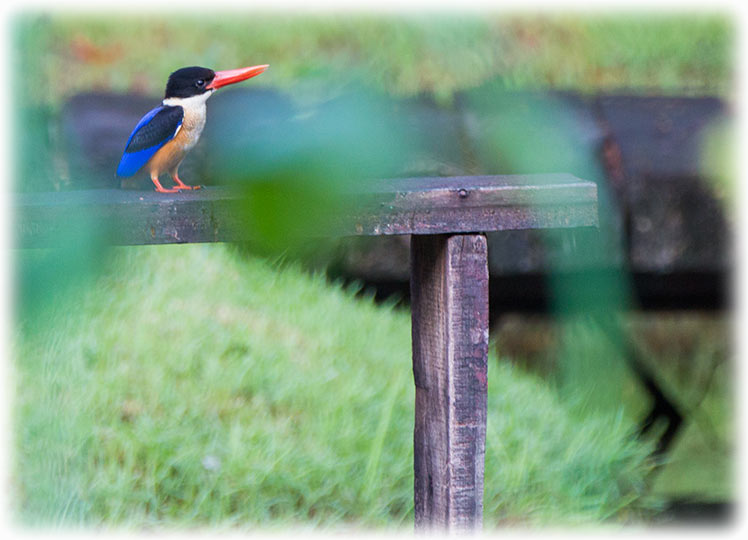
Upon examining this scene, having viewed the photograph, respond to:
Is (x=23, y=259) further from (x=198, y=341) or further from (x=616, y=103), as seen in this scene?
(x=616, y=103)

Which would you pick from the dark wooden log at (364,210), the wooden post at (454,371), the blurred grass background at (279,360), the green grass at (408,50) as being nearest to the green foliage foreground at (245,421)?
the blurred grass background at (279,360)

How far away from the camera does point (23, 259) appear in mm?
1212

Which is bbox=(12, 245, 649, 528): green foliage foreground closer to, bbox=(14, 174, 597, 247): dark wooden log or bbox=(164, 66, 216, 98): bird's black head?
bbox=(14, 174, 597, 247): dark wooden log

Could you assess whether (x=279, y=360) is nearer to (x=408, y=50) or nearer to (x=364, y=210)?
(x=364, y=210)

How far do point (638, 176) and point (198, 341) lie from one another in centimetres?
151

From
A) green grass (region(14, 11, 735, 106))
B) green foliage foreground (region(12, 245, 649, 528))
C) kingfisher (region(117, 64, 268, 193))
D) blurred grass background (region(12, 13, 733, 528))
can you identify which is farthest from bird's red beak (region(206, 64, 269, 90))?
green grass (region(14, 11, 735, 106))

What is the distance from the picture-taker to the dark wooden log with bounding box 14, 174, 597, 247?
125cm

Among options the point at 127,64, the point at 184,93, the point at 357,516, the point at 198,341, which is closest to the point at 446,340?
the point at 184,93

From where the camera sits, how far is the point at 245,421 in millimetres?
2033

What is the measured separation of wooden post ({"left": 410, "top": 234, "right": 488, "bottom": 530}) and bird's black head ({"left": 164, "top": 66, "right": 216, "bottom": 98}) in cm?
39

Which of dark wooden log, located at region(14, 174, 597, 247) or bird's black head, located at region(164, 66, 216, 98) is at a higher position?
bird's black head, located at region(164, 66, 216, 98)

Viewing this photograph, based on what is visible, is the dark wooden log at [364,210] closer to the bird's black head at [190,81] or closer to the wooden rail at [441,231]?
the wooden rail at [441,231]

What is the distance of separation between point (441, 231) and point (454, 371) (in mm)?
205

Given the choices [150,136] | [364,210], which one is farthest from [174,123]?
[364,210]
